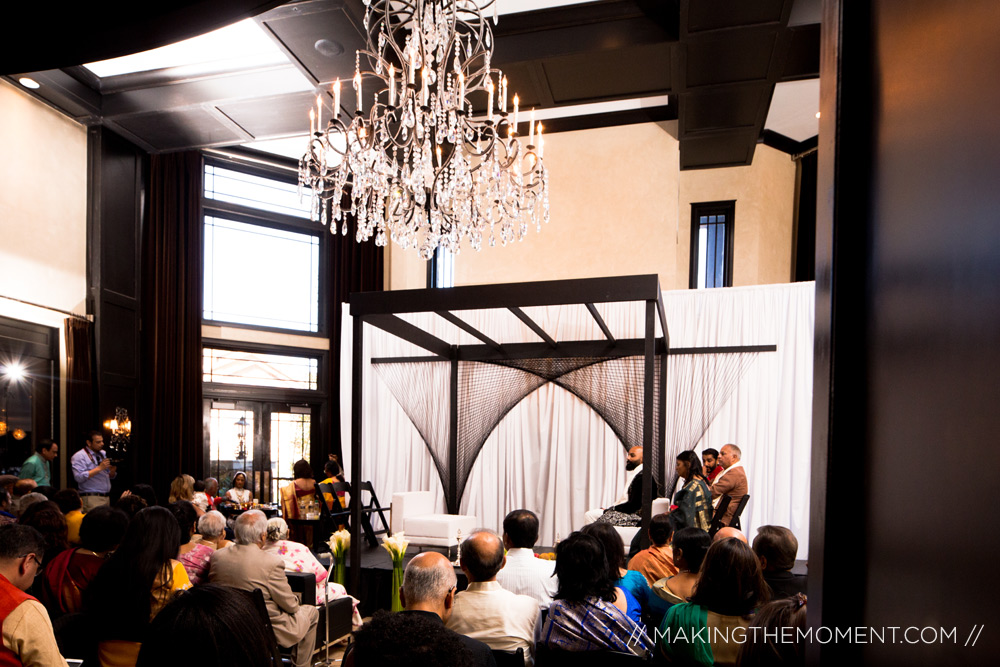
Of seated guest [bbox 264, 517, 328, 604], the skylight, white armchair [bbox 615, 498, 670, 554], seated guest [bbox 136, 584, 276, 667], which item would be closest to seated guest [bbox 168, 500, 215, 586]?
seated guest [bbox 264, 517, 328, 604]

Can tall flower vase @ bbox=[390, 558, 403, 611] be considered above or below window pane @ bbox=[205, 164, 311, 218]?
below

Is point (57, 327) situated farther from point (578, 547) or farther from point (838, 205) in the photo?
point (838, 205)

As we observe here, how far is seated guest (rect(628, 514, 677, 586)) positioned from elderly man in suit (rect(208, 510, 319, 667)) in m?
1.91

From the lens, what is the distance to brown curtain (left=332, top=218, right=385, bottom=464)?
12531 mm

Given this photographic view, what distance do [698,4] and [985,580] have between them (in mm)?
6448

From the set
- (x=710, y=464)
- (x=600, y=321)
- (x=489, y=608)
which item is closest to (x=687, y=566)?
(x=489, y=608)

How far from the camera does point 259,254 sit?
481 inches

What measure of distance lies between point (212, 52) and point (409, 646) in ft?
25.4

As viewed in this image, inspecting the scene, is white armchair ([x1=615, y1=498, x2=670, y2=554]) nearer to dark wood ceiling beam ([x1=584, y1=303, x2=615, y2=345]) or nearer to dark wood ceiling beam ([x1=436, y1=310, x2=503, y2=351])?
dark wood ceiling beam ([x1=584, y1=303, x2=615, y2=345])

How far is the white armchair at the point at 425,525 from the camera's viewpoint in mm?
7625

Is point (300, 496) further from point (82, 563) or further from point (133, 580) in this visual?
point (133, 580)

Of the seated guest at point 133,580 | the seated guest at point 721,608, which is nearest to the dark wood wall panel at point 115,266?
the seated guest at point 133,580

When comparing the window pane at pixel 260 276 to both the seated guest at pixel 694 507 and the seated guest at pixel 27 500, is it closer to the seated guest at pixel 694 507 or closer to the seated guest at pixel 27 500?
the seated guest at pixel 27 500

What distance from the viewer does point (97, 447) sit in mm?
8141
